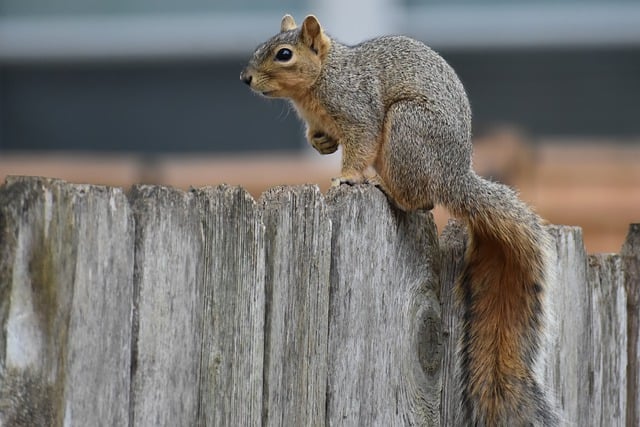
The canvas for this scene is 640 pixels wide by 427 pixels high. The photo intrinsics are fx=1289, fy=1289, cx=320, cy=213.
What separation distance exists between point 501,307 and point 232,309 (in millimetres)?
774

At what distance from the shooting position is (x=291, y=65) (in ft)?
11.1

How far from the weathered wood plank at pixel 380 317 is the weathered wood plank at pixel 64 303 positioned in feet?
1.77

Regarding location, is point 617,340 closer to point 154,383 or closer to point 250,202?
point 250,202

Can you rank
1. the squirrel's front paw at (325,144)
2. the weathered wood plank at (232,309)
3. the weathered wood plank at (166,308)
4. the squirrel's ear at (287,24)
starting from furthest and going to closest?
the squirrel's ear at (287,24) → the squirrel's front paw at (325,144) → the weathered wood plank at (232,309) → the weathered wood plank at (166,308)

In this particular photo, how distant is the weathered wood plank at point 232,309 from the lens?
2.21 metres

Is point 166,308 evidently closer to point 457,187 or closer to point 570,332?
point 457,187

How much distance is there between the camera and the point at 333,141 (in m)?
3.37

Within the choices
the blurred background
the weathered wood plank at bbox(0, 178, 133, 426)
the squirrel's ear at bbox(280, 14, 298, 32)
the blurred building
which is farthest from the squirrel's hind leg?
the blurred building

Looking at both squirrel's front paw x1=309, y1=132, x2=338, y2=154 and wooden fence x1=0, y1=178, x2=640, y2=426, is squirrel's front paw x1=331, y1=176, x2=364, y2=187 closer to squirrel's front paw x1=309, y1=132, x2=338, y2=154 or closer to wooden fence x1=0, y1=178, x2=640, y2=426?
wooden fence x1=0, y1=178, x2=640, y2=426

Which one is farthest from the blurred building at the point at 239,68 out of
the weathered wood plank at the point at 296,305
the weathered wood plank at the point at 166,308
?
the weathered wood plank at the point at 166,308

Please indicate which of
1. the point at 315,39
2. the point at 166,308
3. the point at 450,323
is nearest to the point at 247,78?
the point at 315,39

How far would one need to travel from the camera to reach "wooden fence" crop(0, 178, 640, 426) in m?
1.93

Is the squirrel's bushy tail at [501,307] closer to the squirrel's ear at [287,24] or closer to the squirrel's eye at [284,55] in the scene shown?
the squirrel's eye at [284,55]

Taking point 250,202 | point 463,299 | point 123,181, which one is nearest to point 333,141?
point 463,299
